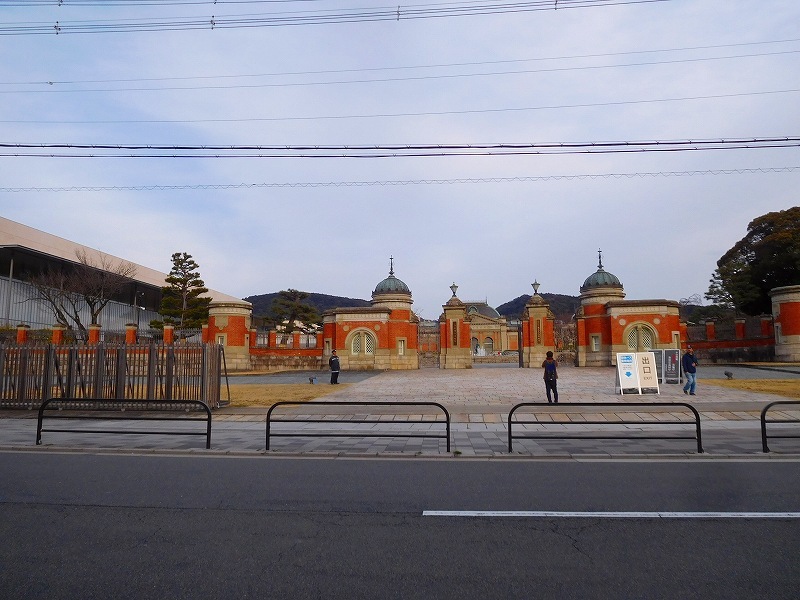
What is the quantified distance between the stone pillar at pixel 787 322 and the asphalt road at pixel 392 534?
33.1 meters

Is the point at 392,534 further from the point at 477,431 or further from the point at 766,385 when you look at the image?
the point at 766,385

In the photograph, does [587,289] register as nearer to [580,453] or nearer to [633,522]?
[580,453]

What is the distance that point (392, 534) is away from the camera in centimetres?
543

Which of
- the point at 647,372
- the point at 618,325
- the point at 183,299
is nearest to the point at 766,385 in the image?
the point at 647,372

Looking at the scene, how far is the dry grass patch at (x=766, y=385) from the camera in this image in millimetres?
19447

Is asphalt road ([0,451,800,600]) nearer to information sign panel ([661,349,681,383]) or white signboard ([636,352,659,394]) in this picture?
white signboard ([636,352,659,394])

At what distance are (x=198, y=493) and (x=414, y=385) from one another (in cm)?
1953

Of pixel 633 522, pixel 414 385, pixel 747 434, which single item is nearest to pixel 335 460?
pixel 633 522

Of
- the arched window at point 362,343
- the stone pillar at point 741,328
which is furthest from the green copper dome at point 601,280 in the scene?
the arched window at point 362,343

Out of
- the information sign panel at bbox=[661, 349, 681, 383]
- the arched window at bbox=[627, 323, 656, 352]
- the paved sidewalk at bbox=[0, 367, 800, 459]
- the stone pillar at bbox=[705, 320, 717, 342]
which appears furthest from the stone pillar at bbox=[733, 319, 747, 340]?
the paved sidewalk at bbox=[0, 367, 800, 459]

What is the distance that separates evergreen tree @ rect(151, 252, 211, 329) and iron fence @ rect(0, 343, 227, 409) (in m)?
28.7

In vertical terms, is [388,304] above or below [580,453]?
above

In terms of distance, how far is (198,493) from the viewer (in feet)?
23.5

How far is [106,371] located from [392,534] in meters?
15.2
